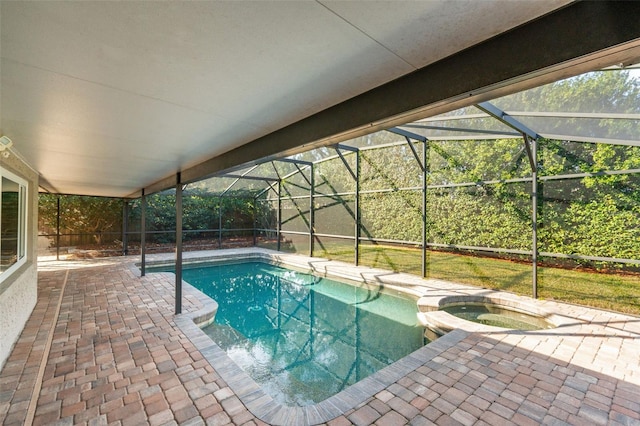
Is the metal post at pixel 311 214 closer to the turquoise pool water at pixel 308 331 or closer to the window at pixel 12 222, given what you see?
the turquoise pool water at pixel 308 331

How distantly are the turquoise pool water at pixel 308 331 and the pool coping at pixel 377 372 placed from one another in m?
0.34

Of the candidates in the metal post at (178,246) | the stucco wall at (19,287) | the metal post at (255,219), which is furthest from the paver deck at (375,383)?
the metal post at (255,219)

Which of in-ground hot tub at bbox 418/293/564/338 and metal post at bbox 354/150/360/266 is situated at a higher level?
metal post at bbox 354/150/360/266

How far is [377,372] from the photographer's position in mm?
2984

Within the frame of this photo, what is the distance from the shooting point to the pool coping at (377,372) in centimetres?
240

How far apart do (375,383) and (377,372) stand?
23 cm

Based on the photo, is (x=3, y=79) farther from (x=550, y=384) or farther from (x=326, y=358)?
(x=550, y=384)

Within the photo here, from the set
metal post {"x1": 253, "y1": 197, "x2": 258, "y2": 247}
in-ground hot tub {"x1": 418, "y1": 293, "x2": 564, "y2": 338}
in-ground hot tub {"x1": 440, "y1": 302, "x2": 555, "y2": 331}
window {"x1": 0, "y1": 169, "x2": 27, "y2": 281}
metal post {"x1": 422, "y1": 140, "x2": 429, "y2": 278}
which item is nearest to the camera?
window {"x1": 0, "y1": 169, "x2": 27, "y2": 281}

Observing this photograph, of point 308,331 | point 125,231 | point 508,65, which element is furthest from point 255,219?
point 508,65

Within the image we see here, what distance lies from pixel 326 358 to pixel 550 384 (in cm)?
259

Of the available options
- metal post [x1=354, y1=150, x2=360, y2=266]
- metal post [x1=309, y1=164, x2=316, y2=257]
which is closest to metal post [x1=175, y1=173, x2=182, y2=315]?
metal post [x1=354, y1=150, x2=360, y2=266]

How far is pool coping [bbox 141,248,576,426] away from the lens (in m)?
2.40

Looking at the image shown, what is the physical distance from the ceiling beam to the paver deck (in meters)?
2.32

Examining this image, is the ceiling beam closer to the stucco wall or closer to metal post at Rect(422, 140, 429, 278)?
the stucco wall
